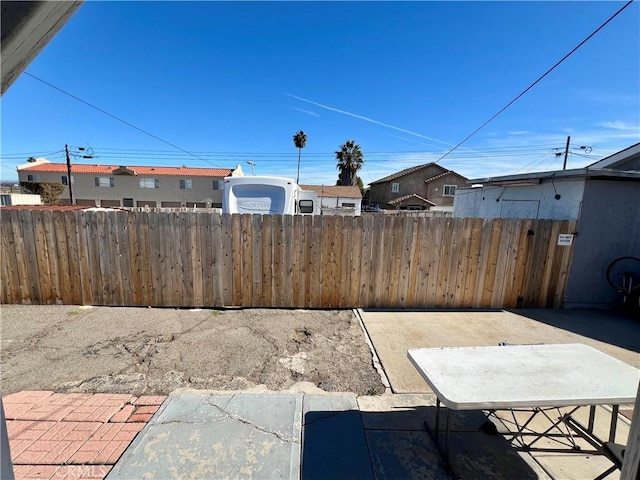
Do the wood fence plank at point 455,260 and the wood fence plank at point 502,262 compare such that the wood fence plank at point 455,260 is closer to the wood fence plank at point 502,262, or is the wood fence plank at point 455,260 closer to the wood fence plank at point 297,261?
the wood fence plank at point 502,262

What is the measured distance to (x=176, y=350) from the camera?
3588 millimetres

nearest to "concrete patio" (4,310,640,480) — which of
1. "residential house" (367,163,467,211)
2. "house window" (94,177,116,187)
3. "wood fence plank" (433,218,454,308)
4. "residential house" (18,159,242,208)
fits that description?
"wood fence plank" (433,218,454,308)

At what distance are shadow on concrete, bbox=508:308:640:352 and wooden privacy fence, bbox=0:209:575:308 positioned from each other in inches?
16.2

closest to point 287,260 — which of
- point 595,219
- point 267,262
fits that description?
point 267,262

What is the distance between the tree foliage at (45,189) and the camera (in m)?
28.1

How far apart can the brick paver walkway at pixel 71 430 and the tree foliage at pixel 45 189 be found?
116 ft

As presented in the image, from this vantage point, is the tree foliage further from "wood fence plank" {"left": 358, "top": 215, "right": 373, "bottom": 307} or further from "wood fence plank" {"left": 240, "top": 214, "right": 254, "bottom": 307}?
"wood fence plank" {"left": 358, "top": 215, "right": 373, "bottom": 307}

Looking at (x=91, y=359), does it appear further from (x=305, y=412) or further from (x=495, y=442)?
(x=495, y=442)

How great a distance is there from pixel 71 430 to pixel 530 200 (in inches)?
322

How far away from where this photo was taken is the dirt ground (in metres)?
3.00

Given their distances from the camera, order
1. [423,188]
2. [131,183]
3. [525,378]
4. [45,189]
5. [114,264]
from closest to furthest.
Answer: [525,378] → [114,264] → [45,189] → [131,183] → [423,188]

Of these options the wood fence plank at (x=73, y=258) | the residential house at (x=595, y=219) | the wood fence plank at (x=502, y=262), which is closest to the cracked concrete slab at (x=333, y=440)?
the wood fence plank at (x=502, y=262)

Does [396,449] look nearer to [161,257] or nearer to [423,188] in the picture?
[161,257]

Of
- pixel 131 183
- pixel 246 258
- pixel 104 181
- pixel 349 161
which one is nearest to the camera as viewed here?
pixel 246 258
